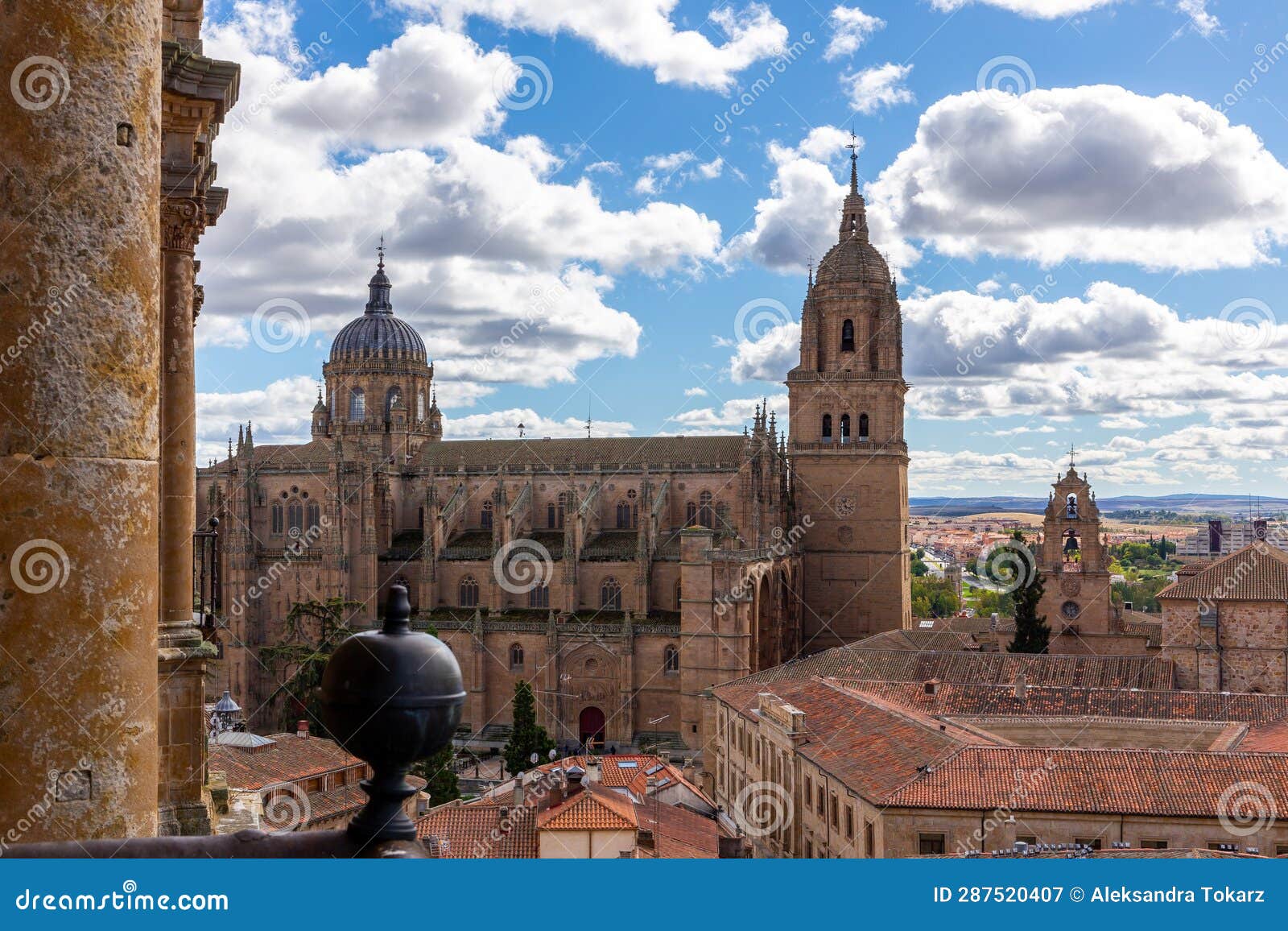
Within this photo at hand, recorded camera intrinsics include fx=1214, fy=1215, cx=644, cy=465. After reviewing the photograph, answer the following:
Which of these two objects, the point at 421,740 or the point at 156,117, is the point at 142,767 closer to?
the point at 421,740

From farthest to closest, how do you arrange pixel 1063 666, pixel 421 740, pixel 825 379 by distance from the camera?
pixel 825 379
pixel 1063 666
pixel 421 740

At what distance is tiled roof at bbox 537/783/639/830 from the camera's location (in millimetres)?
24766

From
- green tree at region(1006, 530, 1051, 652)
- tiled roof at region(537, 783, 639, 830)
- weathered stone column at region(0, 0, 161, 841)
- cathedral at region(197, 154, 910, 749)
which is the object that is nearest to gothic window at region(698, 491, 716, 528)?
cathedral at region(197, 154, 910, 749)

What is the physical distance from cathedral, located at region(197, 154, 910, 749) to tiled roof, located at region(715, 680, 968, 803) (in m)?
16.8

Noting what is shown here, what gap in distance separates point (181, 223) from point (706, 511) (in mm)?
47222

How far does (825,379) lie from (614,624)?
50.5 feet

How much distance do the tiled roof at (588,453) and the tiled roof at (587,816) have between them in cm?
3118

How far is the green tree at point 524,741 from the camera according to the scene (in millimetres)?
43469

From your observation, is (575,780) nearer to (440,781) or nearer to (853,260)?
(440,781)

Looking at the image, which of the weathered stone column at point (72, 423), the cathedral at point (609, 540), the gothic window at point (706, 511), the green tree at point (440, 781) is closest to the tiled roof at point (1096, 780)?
the green tree at point (440, 781)

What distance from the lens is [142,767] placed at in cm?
497

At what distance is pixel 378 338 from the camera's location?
69.3 metres

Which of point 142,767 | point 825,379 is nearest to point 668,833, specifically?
point 142,767

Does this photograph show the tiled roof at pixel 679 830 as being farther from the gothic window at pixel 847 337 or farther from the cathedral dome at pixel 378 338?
the cathedral dome at pixel 378 338
